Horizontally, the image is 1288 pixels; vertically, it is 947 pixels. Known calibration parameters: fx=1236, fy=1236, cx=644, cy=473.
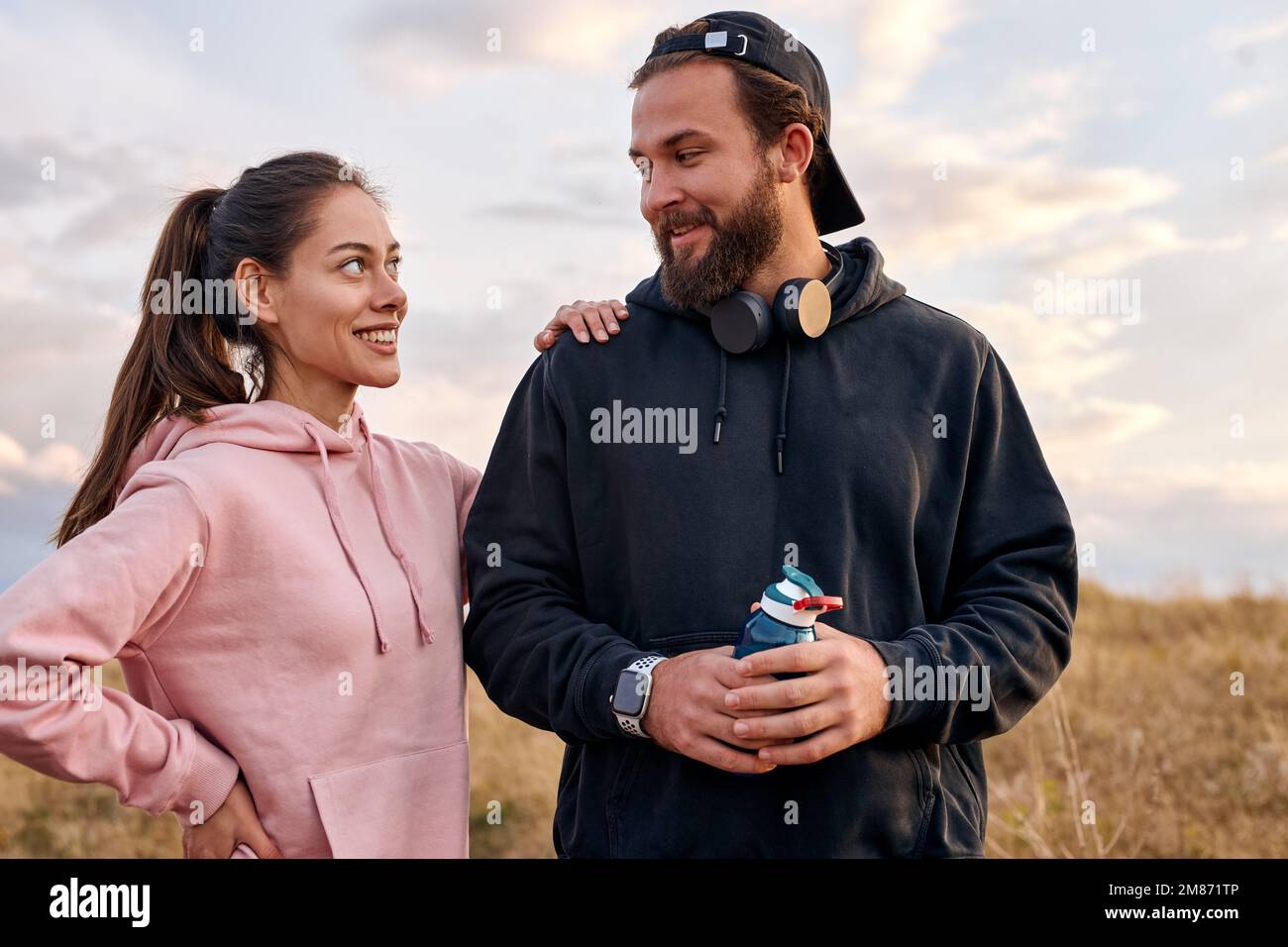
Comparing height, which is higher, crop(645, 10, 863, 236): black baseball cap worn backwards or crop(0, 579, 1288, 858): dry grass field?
crop(645, 10, 863, 236): black baseball cap worn backwards

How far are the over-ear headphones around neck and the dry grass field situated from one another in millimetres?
4426

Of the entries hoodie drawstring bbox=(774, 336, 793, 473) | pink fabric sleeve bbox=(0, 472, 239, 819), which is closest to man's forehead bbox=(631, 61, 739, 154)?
hoodie drawstring bbox=(774, 336, 793, 473)

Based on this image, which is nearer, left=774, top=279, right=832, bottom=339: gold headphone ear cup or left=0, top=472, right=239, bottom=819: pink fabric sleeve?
left=0, top=472, right=239, bottom=819: pink fabric sleeve

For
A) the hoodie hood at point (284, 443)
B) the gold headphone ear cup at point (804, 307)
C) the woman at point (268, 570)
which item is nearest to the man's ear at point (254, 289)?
the woman at point (268, 570)

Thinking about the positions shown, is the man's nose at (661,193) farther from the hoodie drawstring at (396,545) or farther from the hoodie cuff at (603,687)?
the hoodie cuff at (603,687)

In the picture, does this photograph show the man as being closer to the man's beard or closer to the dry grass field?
the man's beard

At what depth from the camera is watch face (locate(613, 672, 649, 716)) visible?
272cm

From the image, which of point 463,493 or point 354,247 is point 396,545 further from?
point 354,247

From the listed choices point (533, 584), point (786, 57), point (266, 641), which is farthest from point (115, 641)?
point (786, 57)

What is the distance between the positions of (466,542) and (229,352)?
2.70 feet

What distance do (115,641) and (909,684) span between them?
5.66 ft

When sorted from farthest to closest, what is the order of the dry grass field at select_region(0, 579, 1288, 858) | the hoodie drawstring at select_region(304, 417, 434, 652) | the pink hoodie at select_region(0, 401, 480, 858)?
the dry grass field at select_region(0, 579, 1288, 858)
the hoodie drawstring at select_region(304, 417, 434, 652)
the pink hoodie at select_region(0, 401, 480, 858)
